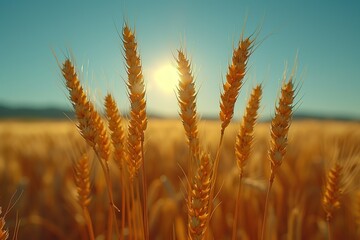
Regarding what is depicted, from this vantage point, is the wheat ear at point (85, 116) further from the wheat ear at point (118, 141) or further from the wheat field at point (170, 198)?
the wheat field at point (170, 198)

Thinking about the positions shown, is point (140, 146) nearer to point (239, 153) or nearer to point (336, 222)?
point (239, 153)

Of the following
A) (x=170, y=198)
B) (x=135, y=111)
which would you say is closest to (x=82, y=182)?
(x=135, y=111)

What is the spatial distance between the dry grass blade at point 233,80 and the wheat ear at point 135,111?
0.89ft

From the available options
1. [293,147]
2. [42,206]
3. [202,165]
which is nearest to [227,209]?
[42,206]

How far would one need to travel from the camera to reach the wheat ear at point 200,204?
1012 mm

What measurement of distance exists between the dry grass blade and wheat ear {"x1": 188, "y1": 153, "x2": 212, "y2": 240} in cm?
21

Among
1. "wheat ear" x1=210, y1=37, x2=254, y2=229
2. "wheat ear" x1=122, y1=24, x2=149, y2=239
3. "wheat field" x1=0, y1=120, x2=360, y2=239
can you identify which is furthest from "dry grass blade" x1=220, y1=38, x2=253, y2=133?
"wheat ear" x1=122, y1=24, x2=149, y2=239

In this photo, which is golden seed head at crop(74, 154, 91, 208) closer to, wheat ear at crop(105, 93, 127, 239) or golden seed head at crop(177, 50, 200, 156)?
wheat ear at crop(105, 93, 127, 239)

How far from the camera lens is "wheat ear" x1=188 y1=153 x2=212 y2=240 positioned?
1012 mm

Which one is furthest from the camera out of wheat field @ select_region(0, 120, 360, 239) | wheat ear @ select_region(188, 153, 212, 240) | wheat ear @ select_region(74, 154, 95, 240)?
wheat field @ select_region(0, 120, 360, 239)

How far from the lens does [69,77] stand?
1.19 m

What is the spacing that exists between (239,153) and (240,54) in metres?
0.35

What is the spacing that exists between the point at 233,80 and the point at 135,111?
1.17 feet

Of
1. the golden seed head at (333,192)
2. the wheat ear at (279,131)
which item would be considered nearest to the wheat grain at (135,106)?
the wheat ear at (279,131)
